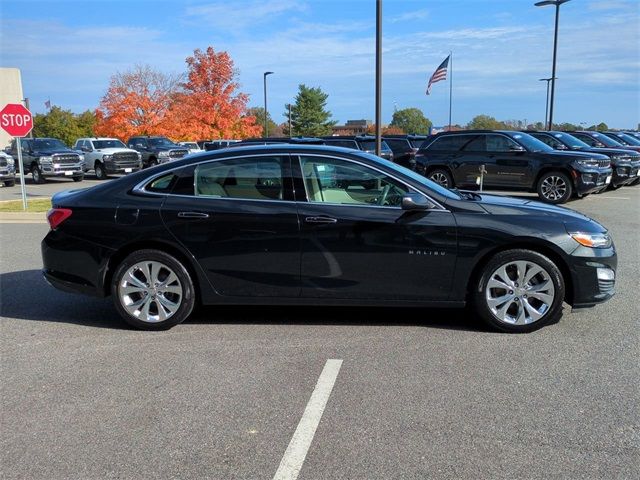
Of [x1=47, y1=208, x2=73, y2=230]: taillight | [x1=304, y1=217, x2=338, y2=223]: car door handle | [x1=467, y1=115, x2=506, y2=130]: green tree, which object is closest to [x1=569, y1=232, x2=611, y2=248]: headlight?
[x1=304, y1=217, x2=338, y2=223]: car door handle

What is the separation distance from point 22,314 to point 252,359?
277 cm

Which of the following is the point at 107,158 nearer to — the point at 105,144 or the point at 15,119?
the point at 105,144

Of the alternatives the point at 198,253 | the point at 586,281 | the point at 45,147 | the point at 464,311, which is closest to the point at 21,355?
the point at 198,253

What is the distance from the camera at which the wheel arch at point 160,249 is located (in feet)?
16.5

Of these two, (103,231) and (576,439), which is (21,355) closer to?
(103,231)

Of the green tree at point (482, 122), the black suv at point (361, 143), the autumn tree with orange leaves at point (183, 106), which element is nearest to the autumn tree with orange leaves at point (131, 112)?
the autumn tree with orange leaves at point (183, 106)

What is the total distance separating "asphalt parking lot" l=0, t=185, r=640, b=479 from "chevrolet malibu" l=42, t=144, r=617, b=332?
33 cm

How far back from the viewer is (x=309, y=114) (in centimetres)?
8131

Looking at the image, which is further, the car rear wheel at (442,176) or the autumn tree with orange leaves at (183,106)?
the autumn tree with orange leaves at (183,106)

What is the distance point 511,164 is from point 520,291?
10.9m

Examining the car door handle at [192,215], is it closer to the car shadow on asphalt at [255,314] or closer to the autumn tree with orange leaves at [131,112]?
the car shadow on asphalt at [255,314]

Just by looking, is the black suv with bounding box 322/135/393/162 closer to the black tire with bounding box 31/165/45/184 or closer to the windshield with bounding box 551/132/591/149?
the windshield with bounding box 551/132/591/149

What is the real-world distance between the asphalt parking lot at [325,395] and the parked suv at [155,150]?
2335 centimetres

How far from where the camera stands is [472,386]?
3.84 m
